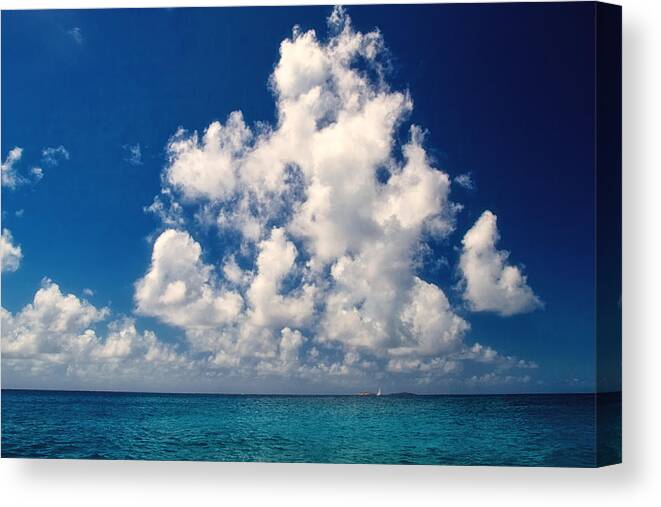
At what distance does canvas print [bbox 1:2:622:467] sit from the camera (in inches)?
366

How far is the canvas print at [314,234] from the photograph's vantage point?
30.5ft

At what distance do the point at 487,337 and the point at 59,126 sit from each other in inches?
188

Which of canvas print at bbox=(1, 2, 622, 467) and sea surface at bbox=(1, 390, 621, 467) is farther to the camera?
canvas print at bbox=(1, 2, 622, 467)

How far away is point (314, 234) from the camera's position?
32.0 ft

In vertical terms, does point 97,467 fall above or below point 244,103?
below

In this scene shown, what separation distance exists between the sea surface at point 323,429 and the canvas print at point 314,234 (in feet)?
0.08

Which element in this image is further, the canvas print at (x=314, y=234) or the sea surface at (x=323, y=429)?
the canvas print at (x=314, y=234)

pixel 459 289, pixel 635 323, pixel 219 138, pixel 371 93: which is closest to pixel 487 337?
pixel 459 289

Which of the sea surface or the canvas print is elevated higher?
the canvas print

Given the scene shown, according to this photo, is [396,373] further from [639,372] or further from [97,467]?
[97,467]

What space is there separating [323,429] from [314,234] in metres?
1.93

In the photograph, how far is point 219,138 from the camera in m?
9.80

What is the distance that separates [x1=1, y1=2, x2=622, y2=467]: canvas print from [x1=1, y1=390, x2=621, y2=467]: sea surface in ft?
0.08

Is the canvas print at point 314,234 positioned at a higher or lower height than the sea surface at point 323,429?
higher
